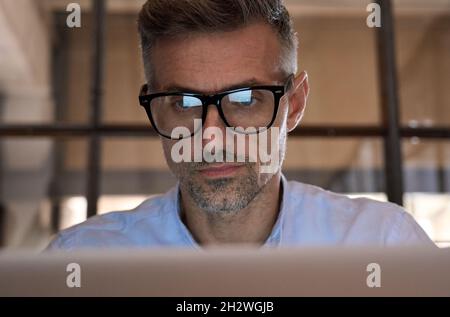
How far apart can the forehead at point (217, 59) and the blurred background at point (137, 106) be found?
3.56 ft

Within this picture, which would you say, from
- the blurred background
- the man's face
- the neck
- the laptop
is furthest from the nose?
the blurred background

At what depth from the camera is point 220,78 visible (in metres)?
0.54

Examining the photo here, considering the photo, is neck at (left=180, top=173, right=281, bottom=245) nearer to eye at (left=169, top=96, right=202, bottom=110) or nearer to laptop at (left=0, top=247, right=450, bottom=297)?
eye at (left=169, top=96, right=202, bottom=110)

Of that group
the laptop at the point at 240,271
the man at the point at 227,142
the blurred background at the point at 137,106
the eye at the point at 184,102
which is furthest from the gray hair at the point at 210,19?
the blurred background at the point at 137,106

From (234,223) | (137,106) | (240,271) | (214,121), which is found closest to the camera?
(240,271)

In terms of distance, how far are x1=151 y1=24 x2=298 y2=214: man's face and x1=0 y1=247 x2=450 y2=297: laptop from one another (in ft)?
0.93

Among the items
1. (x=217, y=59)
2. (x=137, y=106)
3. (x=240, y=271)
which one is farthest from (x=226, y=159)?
(x=137, y=106)

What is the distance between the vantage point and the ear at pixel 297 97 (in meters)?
0.65

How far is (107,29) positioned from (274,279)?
5.94 feet

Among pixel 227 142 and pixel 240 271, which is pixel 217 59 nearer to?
pixel 227 142

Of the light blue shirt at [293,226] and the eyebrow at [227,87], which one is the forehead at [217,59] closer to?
the eyebrow at [227,87]

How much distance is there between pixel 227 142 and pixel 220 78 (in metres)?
0.07
